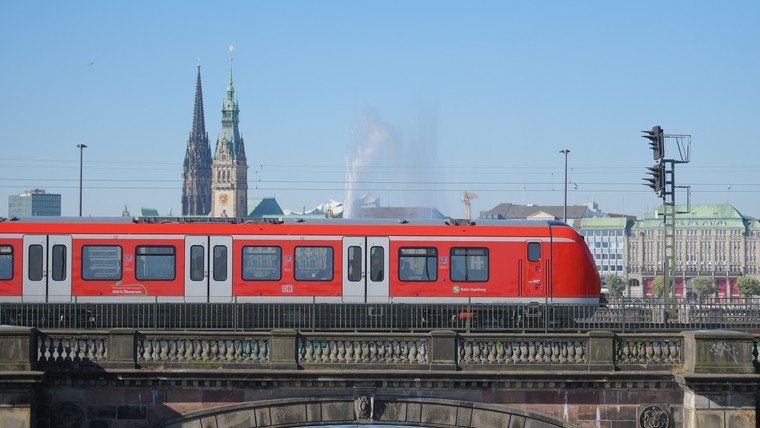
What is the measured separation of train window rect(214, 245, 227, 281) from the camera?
125ft

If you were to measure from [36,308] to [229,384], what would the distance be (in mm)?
11214

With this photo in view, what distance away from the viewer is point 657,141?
1715 inches

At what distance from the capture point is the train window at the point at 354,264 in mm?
38406

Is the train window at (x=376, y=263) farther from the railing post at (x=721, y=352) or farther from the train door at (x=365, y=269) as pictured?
the railing post at (x=721, y=352)

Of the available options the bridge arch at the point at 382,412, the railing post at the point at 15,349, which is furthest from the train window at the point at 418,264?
the railing post at the point at 15,349

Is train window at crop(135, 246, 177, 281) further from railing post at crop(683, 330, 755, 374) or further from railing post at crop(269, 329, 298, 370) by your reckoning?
railing post at crop(683, 330, 755, 374)

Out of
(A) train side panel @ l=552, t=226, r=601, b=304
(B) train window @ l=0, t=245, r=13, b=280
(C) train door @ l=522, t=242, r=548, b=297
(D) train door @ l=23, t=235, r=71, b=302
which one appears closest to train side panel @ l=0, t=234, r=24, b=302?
(B) train window @ l=0, t=245, r=13, b=280

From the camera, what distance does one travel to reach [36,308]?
3531 centimetres

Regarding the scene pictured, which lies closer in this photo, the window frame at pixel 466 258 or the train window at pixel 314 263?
the train window at pixel 314 263

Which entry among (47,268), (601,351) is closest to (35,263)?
(47,268)

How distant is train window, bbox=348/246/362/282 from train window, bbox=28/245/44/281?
8458 mm

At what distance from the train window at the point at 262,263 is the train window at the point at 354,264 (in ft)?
6.43

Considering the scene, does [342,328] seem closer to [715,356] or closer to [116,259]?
Result: [116,259]

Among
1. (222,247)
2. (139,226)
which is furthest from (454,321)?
(139,226)
